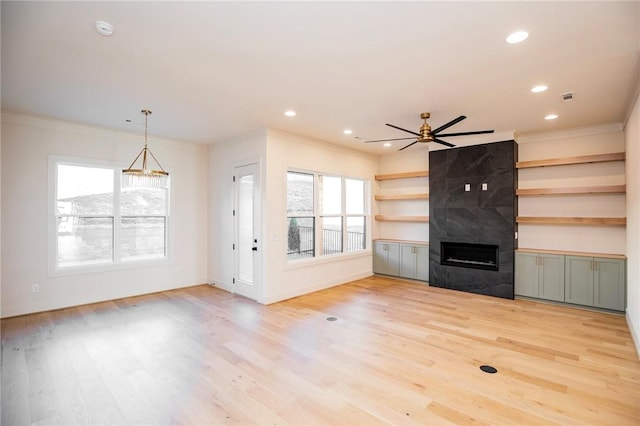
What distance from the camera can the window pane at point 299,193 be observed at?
18.9 ft

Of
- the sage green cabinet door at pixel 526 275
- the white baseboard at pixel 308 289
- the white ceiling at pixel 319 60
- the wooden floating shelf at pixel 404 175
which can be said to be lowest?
the white baseboard at pixel 308 289

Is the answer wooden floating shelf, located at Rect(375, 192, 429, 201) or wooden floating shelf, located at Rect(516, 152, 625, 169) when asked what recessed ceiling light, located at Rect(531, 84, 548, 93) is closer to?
wooden floating shelf, located at Rect(516, 152, 625, 169)

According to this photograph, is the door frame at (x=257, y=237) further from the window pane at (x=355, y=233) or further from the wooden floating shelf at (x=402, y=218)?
the wooden floating shelf at (x=402, y=218)

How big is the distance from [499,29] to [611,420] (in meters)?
3.04

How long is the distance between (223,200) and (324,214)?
6.70ft

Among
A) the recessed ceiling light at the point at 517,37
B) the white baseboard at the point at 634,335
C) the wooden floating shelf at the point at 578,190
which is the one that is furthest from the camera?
the wooden floating shelf at the point at 578,190

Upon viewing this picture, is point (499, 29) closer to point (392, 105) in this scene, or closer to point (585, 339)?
point (392, 105)

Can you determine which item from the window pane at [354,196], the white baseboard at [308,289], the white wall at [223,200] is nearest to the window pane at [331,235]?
the window pane at [354,196]

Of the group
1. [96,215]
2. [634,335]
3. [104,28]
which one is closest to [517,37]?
[104,28]

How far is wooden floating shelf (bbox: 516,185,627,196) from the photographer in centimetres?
480

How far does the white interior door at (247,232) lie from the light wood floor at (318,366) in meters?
0.69

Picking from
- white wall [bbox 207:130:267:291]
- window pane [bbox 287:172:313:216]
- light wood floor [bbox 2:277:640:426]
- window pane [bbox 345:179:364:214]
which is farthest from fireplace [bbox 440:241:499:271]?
white wall [bbox 207:130:267:291]

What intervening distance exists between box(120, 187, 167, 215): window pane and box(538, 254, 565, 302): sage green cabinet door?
6901 millimetres

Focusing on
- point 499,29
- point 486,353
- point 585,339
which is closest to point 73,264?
point 486,353
